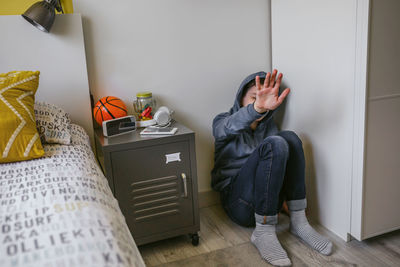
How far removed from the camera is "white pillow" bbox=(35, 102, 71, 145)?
153cm

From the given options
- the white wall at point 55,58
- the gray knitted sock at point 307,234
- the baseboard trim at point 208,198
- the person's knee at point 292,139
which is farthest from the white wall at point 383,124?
the white wall at point 55,58

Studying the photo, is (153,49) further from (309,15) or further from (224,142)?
(309,15)

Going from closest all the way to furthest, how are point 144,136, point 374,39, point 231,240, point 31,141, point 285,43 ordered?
point 31,141 → point 374,39 → point 144,136 → point 231,240 → point 285,43

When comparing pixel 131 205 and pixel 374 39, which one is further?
pixel 131 205

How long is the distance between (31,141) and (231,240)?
1132 millimetres

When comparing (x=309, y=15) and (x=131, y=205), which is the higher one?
(x=309, y=15)

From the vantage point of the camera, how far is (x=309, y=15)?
1.93m

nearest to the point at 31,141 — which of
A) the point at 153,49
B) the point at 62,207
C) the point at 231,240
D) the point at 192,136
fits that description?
the point at 62,207

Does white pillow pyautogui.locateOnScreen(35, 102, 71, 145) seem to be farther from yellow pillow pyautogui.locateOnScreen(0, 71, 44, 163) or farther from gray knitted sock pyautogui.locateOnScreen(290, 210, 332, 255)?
gray knitted sock pyautogui.locateOnScreen(290, 210, 332, 255)

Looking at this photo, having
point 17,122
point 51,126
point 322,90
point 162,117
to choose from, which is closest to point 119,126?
point 162,117

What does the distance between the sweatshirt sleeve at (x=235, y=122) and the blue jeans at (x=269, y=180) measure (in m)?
0.13

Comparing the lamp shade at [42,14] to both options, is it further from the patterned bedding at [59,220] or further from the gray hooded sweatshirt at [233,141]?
the gray hooded sweatshirt at [233,141]

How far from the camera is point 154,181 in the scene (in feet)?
6.07

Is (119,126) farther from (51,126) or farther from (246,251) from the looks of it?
(246,251)
